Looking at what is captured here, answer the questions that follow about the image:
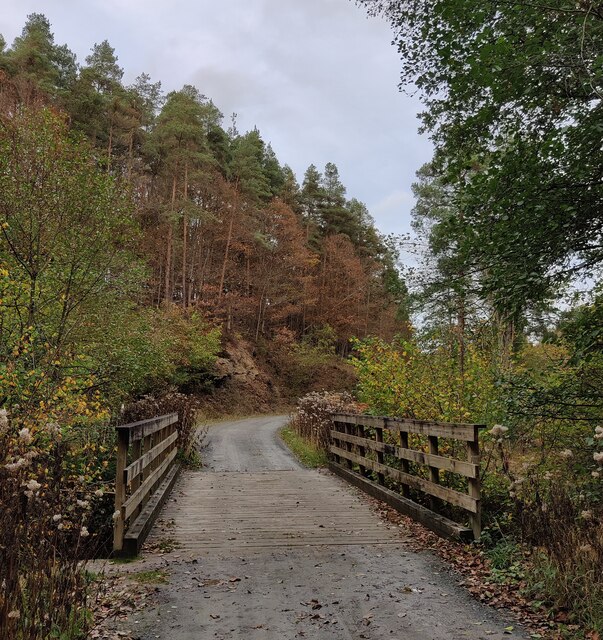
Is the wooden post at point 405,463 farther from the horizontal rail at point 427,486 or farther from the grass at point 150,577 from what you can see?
the grass at point 150,577

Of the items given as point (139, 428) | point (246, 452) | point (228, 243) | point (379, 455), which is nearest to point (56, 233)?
point (139, 428)

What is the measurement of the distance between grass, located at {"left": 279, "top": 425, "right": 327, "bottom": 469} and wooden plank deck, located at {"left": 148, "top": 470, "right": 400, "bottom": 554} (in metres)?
2.35

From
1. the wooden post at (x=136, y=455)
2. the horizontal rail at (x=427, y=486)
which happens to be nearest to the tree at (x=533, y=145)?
the horizontal rail at (x=427, y=486)

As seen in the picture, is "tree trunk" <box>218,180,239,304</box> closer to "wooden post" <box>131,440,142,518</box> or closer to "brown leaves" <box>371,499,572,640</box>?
"wooden post" <box>131,440,142,518</box>

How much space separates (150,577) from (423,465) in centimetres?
387

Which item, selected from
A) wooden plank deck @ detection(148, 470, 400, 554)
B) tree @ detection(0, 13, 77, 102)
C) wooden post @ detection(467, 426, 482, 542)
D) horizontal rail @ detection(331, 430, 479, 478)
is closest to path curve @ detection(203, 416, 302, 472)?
wooden plank deck @ detection(148, 470, 400, 554)

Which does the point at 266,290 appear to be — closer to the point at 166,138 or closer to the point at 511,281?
the point at 166,138

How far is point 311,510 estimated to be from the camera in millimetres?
6762

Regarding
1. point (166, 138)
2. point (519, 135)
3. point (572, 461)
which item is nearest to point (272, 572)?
point (572, 461)

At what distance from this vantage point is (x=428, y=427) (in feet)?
18.6

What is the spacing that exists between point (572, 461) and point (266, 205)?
115 feet

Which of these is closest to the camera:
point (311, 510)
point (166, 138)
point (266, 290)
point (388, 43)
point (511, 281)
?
point (511, 281)

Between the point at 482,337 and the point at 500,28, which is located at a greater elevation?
the point at 500,28

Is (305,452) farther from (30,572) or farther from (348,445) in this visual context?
(30,572)
